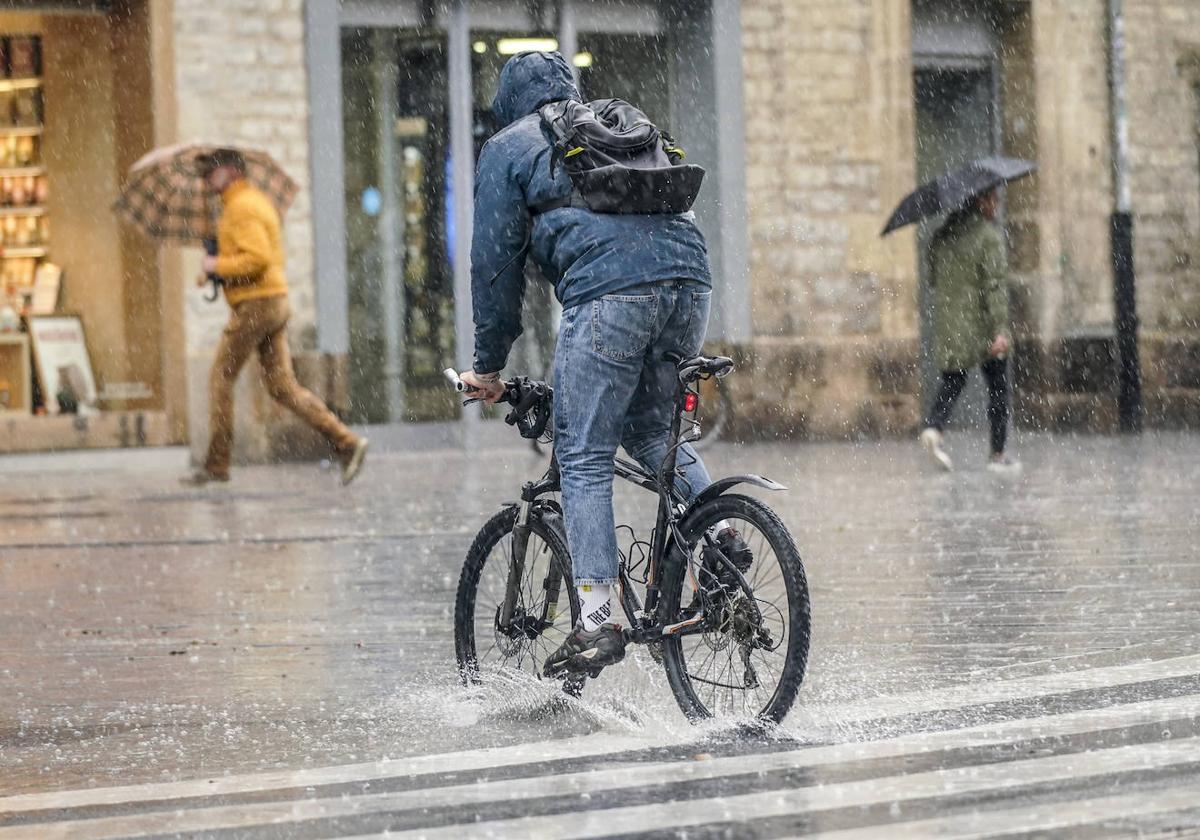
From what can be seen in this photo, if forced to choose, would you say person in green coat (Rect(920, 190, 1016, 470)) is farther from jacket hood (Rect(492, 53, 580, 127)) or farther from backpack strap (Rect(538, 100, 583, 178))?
backpack strap (Rect(538, 100, 583, 178))

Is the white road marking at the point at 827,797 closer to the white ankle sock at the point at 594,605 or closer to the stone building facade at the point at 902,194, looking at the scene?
the white ankle sock at the point at 594,605

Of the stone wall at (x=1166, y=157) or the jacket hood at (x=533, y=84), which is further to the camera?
the stone wall at (x=1166, y=157)

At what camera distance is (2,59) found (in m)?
16.9

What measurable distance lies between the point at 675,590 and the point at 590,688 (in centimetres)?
77

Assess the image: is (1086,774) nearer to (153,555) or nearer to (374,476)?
(153,555)

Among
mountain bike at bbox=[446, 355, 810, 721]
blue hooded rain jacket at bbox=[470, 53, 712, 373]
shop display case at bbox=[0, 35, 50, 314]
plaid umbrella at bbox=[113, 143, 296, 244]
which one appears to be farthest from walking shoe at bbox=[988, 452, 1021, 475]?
blue hooded rain jacket at bbox=[470, 53, 712, 373]

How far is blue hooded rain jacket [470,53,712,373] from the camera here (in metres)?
5.67

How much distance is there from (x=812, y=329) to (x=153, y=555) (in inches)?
367

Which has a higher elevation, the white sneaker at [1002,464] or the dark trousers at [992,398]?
the dark trousers at [992,398]

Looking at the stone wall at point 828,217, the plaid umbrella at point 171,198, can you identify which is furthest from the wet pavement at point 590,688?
the stone wall at point 828,217

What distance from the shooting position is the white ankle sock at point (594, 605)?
5.72 m

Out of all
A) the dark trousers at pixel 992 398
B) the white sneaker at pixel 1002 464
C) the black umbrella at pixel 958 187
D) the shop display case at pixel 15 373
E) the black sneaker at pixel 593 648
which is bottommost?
the black sneaker at pixel 593 648

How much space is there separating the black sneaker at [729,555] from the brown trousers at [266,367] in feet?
28.1

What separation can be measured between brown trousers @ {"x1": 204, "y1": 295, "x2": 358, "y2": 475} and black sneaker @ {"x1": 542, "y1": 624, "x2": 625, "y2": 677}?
832 cm
